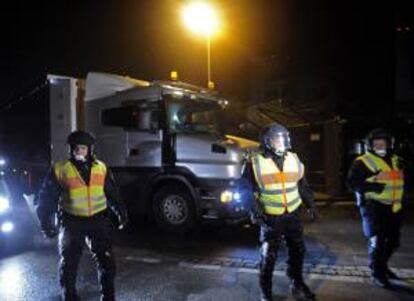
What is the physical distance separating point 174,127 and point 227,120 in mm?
1205

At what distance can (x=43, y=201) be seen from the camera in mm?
5195

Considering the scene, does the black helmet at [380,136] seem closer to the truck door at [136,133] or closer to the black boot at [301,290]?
the black boot at [301,290]

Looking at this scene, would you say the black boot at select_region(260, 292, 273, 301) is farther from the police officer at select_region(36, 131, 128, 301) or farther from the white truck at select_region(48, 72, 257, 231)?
the white truck at select_region(48, 72, 257, 231)

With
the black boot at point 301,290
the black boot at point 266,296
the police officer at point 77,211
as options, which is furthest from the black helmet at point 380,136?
the police officer at point 77,211

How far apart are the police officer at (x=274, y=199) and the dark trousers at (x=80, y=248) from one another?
150 centimetres

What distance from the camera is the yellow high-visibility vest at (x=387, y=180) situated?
20.4ft

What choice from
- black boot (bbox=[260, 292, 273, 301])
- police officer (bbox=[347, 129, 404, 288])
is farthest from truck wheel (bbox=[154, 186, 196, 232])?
black boot (bbox=[260, 292, 273, 301])

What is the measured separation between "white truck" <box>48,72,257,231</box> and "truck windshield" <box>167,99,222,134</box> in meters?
0.01

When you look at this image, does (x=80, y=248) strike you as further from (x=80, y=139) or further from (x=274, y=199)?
(x=274, y=199)

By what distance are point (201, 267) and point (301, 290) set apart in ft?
5.95

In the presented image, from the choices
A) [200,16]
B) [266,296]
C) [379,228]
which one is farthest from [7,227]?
[200,16]

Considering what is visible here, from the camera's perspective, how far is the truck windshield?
31.8 feet

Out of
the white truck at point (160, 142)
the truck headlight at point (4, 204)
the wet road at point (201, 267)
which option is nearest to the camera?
the wet road at point (201, 267)

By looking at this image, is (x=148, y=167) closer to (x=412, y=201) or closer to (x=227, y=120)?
(x=227, y=120)
